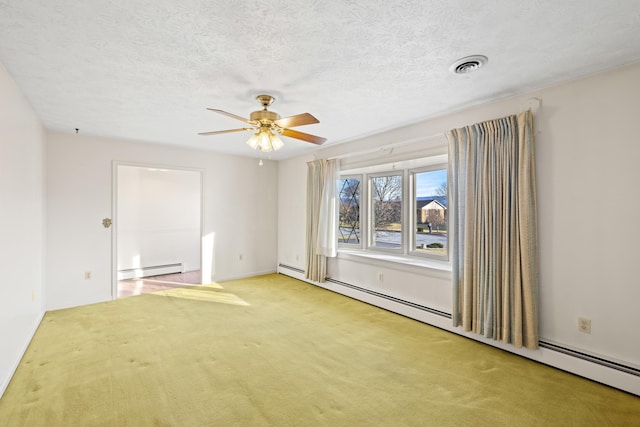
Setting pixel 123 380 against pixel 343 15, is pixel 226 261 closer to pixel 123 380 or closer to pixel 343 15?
pixel 123 380

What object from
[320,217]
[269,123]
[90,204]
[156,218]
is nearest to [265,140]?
[269,123]

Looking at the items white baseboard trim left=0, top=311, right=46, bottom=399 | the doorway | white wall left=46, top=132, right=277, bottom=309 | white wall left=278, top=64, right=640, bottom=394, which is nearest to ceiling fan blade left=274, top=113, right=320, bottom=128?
white wall left=278, top=64, right=640, bottom=394

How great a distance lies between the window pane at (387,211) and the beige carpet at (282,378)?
124cm

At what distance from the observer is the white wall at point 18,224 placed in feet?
7.49

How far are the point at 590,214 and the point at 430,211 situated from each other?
184cm

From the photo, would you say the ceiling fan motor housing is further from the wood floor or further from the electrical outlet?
the wood floor

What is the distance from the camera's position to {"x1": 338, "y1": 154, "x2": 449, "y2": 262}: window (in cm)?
402

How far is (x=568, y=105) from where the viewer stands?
251cm

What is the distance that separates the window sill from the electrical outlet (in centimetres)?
115

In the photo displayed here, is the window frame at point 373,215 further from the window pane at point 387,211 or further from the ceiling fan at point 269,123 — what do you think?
the ceiling fan at point 269,123

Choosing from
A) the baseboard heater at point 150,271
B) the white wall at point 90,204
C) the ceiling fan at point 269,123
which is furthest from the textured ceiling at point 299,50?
the baseboard heater at point 150,271

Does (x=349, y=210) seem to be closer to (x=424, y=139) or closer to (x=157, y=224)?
(x=424, y=139)

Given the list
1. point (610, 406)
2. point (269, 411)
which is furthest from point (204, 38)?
point (610, 406)

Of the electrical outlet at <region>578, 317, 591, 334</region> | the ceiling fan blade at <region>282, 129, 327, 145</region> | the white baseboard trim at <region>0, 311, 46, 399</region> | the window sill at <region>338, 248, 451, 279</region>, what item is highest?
the ceiling fan blade at <region>282, 129, 327, 145</region>
